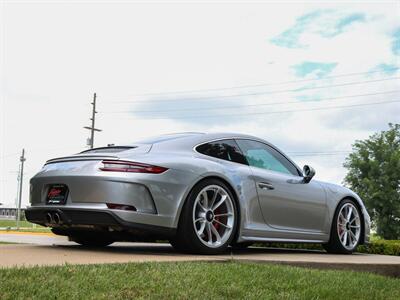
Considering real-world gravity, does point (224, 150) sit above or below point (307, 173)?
above

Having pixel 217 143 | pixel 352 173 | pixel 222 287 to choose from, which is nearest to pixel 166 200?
pixel 217 143

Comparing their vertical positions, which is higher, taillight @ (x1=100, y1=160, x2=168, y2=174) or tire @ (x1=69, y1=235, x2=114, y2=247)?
taillight @ (x1=100, y1=160, x2=168, y2=174)

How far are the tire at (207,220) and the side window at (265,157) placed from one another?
80 centimetres

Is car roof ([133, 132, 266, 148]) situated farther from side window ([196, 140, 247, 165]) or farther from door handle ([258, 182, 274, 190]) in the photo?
door handle ([258, 182, 274, 190])

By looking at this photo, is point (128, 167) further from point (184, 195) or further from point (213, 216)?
point (213, 216)

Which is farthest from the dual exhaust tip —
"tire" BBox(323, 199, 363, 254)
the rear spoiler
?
"tire" BBox(323, 199, 363, 254)

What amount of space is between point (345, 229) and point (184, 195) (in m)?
2.98

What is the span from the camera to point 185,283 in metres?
3.74

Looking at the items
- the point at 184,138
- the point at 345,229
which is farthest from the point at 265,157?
the point at 345,229

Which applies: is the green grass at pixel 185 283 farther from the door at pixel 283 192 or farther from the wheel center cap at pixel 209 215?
the door at pixel 283 192

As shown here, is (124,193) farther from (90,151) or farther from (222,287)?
(222,287)

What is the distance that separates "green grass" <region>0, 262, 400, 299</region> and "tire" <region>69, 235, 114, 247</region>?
2.36 meters

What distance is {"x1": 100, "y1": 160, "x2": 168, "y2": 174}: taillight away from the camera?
205 inches

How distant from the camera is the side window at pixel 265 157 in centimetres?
A: 643
